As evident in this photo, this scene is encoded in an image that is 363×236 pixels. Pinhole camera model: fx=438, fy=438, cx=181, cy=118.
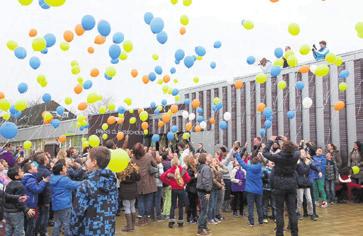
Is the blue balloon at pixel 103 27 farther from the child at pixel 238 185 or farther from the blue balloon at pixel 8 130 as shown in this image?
the child at pixel 238 185

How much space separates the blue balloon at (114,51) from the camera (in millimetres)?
9508

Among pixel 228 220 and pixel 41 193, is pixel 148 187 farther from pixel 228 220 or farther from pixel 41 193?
pixel 41 193

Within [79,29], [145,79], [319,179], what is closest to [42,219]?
[79,29]

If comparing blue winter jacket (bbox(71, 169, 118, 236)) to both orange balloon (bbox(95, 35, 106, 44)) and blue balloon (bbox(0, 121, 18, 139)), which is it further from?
orange balloon (bbox(95, 35, 106, 44))

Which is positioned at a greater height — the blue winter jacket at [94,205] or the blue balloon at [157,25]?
the blue balloon at [157,25]

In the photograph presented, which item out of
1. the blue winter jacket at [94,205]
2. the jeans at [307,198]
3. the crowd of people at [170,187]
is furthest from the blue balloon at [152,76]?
the blue winter jacket at [94,205]

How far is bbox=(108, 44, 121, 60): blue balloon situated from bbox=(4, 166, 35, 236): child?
12.9 ft

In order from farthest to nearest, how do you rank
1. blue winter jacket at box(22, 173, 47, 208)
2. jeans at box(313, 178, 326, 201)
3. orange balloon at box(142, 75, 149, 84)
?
1. jeans at box(313, 178, 326, 201)
2. orange balloon at box(142, 75, 149, 84)
3. blue winter jacket at box(22, 173, 47, 208)

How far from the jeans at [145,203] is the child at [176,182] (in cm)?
51

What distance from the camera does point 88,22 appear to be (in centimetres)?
884

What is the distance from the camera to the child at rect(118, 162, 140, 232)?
328 inches

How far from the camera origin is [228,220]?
9.70 m

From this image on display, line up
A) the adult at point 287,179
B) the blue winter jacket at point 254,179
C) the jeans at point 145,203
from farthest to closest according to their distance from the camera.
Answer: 1. the jeans at point 145,203
2. the blue winter jacket at point 254,179
3. the adult at point 287,179

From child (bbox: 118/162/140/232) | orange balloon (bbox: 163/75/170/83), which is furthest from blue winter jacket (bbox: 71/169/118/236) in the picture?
orange balloon (bbox: 163/75/170/83)
